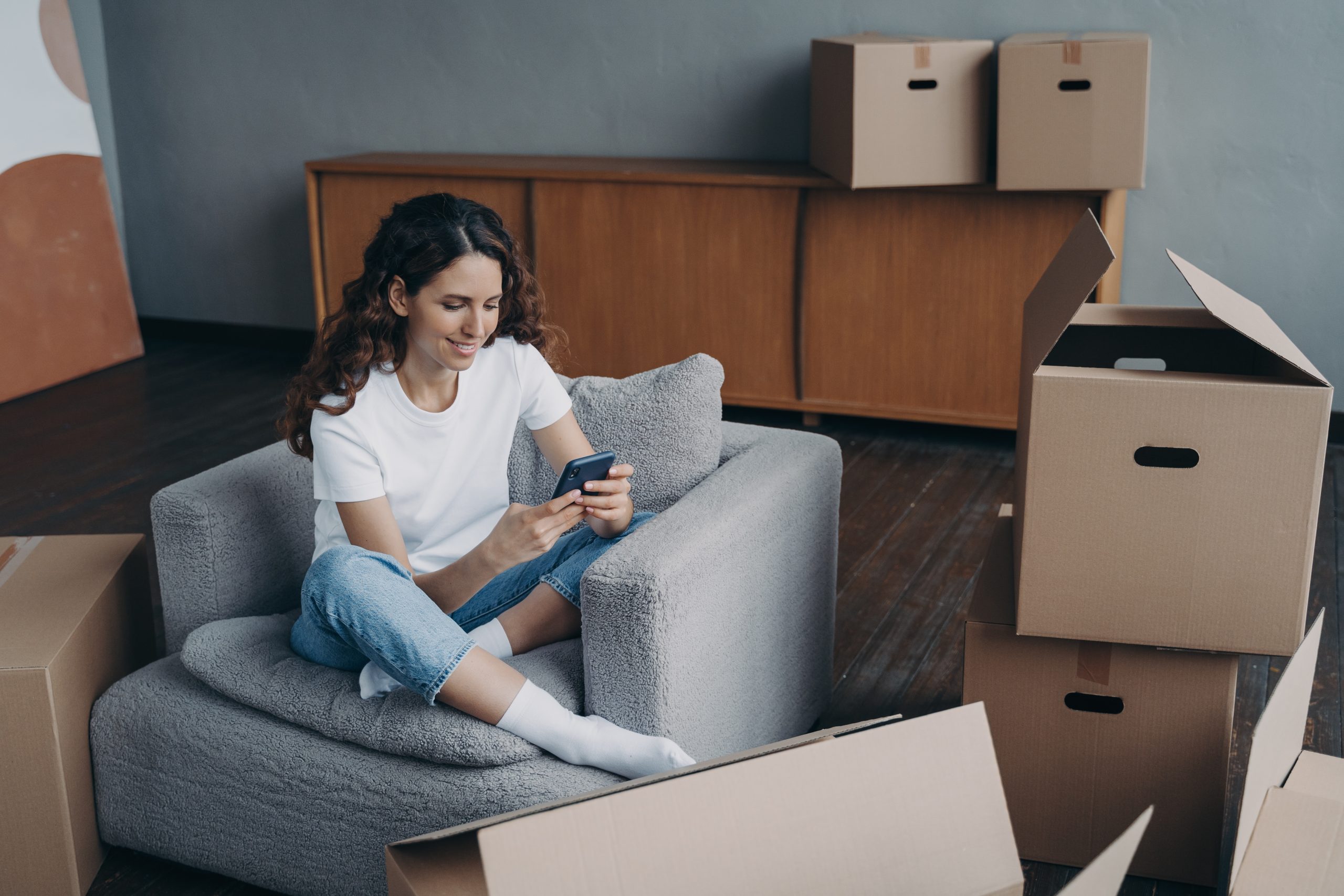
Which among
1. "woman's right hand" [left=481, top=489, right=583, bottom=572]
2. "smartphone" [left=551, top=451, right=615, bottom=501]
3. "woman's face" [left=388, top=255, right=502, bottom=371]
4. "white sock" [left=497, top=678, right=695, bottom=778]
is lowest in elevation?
"white sock" [left=497, top=678, right=695, bottom=778]

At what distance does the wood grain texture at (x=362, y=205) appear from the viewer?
395 cm

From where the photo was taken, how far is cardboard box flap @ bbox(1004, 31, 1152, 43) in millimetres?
3023

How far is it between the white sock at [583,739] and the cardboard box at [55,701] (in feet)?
2.08

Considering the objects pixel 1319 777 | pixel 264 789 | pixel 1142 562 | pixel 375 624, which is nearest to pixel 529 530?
pixel 375 624

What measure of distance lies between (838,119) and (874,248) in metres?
0.40

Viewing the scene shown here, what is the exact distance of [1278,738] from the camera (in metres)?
1.40

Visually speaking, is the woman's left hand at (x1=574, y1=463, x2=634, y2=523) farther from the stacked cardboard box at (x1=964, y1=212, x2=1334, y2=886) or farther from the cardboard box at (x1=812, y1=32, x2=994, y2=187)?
the cardboard box at (x1=812, y1=32, x2=994, y2=187)

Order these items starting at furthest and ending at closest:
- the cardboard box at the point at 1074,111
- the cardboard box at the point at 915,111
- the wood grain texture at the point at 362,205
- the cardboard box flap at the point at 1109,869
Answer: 1. the wood grain texture at the point at 362,205
2. the cardboard box at the point at 915,111
3. the cardboard box at the point at 1074,111
4. the cardboard box flap at the point at 1109,869

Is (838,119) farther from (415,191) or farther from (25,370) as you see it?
(25,370)

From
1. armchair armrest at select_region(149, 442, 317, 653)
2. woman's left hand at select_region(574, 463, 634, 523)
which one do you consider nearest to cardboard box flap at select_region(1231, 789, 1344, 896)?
woman's left hand at select_region(574, 463, 634, 523)

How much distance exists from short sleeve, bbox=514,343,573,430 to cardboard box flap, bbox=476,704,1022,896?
2.89 feet

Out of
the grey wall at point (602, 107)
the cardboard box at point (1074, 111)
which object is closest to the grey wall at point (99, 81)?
the grey wall at point (602, 107)

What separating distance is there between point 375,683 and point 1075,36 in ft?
9.13

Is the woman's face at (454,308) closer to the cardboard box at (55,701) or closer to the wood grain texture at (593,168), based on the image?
the cardboard box at (55,701)
